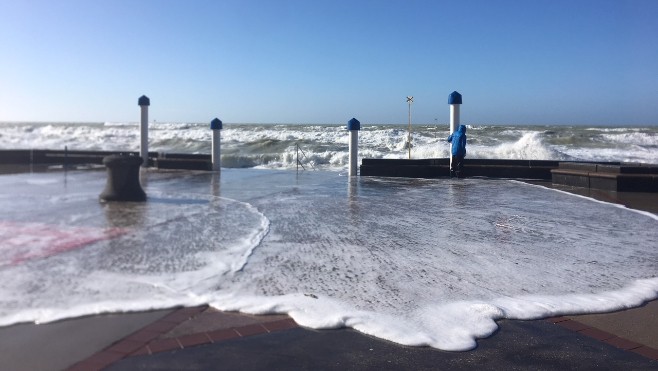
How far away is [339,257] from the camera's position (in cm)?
602

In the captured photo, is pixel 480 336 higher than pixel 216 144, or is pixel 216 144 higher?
pixel 216 144

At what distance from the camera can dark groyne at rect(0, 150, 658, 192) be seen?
1225cm

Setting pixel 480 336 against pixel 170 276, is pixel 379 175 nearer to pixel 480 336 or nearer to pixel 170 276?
pixel 170 276

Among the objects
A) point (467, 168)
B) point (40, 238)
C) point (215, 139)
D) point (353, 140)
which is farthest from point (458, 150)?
point (40, 238)

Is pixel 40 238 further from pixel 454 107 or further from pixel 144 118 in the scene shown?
pixel 454 107

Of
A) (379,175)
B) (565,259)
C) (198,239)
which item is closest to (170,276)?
(198,239)

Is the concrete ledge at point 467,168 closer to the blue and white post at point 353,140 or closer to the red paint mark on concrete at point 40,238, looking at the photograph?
the blue and white post at point 353,140

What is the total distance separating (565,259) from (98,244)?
5243 millimetres

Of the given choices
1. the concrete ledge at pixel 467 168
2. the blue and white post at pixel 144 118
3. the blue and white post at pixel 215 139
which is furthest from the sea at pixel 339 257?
the blue and white post at pixel 144 118

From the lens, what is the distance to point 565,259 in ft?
19.7

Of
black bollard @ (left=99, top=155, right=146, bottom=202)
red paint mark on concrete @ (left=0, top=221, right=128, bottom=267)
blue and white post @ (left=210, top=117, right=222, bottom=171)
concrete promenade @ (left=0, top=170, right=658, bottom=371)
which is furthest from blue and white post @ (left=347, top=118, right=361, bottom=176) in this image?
concrete promenade @ (left=0, top=170, right=658, bottom=371)

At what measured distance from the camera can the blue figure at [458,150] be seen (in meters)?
14.3

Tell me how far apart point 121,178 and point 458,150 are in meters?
8.54

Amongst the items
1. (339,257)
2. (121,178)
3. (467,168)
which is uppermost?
(467,168)
